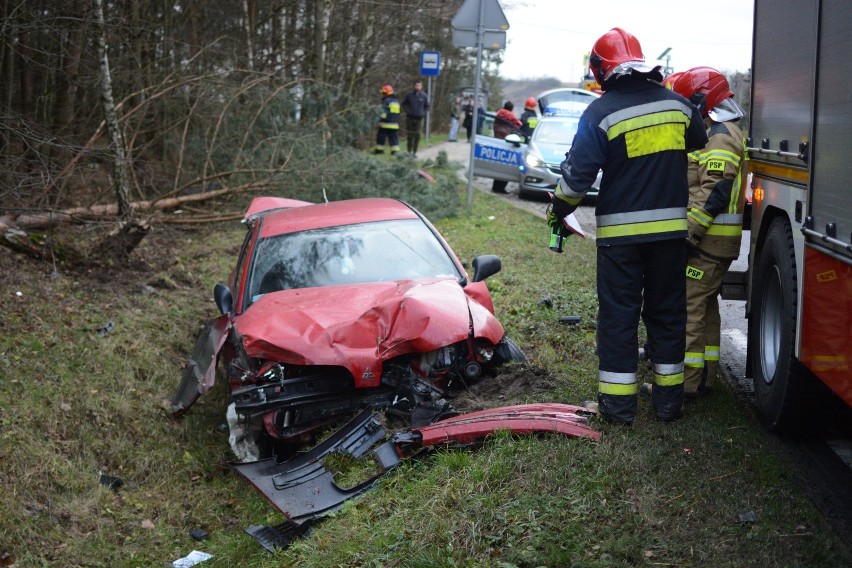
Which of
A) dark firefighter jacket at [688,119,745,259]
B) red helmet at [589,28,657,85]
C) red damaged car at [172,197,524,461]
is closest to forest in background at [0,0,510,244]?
red damaged car at [172,197,524,461]

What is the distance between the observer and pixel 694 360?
5105mm

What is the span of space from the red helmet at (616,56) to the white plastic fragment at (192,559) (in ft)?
11.1

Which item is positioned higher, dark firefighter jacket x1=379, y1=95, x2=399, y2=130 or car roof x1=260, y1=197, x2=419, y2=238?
dark firefighter jacket x1=379, y1=95, x2=399, y2=130

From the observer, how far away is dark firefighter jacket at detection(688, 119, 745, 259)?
502cm

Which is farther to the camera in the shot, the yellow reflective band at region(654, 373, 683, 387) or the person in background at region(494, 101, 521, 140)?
the person in background at region(494, 101, 521, 140)

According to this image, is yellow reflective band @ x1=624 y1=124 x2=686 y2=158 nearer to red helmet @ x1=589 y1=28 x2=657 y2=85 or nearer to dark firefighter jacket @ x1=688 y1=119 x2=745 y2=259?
red helmet @ x1=589 y1=28 x2=657 y2=85

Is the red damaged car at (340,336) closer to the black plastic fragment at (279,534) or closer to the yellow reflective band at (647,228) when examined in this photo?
the black plastic fragment at (279,534)

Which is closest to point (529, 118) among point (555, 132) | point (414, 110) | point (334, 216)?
point (414, 110)

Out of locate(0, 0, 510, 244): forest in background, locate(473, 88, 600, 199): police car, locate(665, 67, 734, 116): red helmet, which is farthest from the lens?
locate(473, 88, 600, 199): police car

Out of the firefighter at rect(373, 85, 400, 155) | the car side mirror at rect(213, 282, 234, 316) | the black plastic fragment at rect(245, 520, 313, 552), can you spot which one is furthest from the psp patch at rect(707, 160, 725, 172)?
the firefighter at rect(373, 85, 400, 155)

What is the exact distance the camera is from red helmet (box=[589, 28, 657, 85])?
13.9 ft

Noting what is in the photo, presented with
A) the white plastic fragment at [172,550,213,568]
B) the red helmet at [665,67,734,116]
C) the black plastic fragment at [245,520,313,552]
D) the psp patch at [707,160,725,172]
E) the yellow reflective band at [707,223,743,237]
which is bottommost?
the white plastic fragment at [172,550,213,568]

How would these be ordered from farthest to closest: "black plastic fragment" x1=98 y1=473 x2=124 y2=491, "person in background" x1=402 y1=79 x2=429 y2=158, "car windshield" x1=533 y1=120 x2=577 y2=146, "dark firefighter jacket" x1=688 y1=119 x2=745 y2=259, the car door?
"person in background" x1=402 y1=79 x2=429 y2=158 < "car windshield" x1=533 y1=120 x2=577 y2=146 < the car door < "black plastic fragment" x1=98 y1=473 x2=124 y2=491 < "dark firefighter jacket" x1=688 y1=119 x2=745 y2=259

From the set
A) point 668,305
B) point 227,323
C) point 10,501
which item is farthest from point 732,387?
point 10,501
